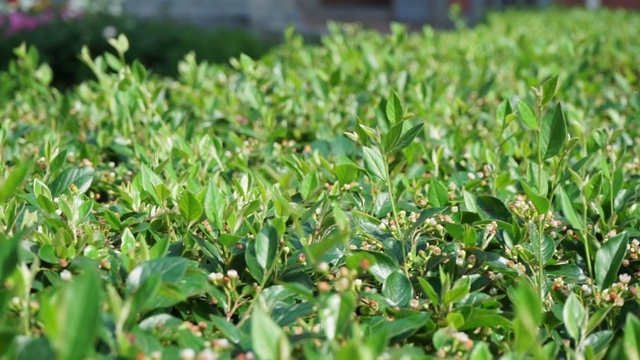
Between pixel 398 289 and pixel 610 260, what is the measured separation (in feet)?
1.36

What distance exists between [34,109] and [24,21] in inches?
356

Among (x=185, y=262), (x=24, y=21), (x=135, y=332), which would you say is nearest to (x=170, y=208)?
(x=185, y=262)

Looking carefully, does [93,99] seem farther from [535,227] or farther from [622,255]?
[622,255]

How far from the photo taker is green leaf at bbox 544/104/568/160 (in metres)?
1.71

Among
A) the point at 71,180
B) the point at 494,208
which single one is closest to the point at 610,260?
the point at 494,208

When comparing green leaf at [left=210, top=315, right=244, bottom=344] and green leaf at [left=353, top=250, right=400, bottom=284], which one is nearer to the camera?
green leaf at [left=210, top=315, right=244, bottom=344]

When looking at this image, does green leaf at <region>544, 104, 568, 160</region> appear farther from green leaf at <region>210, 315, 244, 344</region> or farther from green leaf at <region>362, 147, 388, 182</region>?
green leaf at <region>210, 315, 244, 344</region>

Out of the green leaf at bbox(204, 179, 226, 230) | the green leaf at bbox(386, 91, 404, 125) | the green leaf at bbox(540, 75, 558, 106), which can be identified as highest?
the green leaf at bbox(540, 75, 558, 106)

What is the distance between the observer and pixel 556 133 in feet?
5.67

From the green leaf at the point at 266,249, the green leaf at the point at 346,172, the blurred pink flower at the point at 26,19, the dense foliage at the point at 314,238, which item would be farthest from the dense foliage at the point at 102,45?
the green leaf at the point at 266,249

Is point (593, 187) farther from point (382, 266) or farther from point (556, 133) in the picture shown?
point (382, 266)

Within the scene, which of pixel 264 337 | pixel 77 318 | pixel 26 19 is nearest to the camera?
pixel 77 318

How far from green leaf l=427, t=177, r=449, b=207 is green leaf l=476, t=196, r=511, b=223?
0.25ft

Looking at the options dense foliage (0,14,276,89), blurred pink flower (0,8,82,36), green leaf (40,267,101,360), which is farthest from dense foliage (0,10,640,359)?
blurred pink flower (0,8,82,36)
